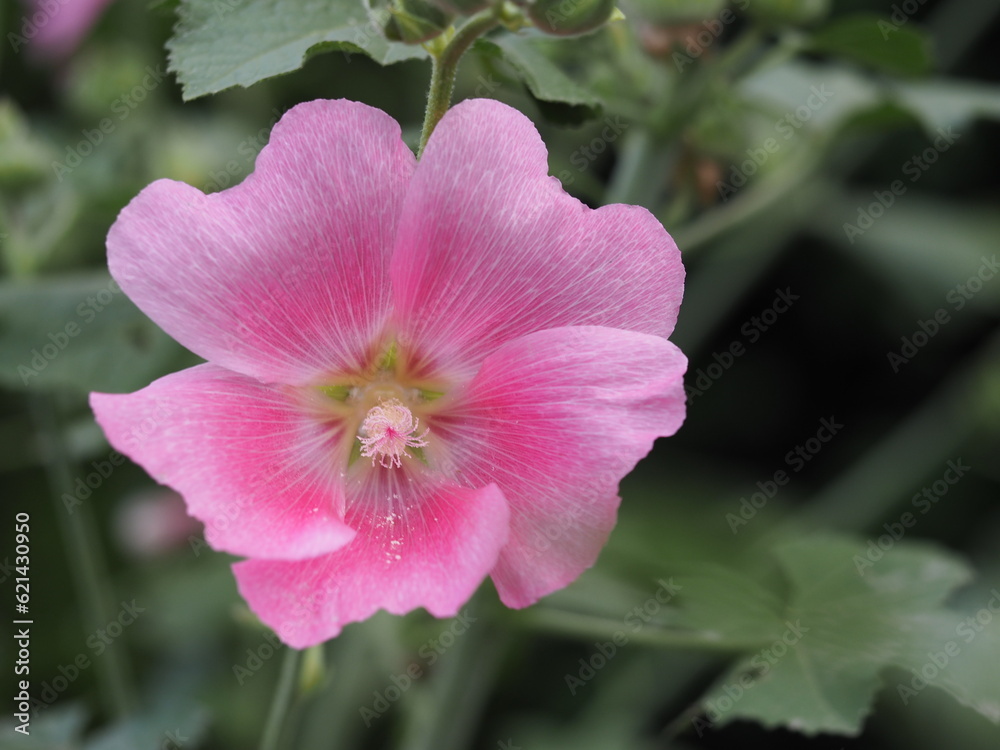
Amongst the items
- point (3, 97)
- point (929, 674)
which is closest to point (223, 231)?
point (929, 674)

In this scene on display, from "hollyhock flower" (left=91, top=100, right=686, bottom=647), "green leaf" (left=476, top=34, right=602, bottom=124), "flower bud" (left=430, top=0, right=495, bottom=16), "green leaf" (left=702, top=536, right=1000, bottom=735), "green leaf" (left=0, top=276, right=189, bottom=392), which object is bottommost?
"green leaf" (left=702, top=536, right=1000, bottom=735)

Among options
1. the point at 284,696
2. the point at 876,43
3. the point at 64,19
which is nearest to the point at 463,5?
the point at 284,696

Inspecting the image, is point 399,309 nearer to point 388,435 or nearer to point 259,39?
point 388,435

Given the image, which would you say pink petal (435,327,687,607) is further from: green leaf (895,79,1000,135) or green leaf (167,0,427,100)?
green leaf (895,79,1000,135)

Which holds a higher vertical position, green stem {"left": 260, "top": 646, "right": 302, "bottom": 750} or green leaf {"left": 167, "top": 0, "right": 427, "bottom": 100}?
green leaf {"left": 167, "top": 0, "right": 427, "bottom": 100}

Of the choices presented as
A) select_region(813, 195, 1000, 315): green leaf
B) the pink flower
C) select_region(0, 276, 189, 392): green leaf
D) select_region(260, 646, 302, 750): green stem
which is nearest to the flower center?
select_region(260, 646, 302, 750): green stem

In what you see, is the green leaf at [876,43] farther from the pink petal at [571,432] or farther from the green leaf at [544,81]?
the pink petal at [571,432]
